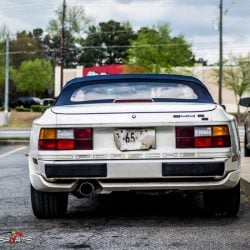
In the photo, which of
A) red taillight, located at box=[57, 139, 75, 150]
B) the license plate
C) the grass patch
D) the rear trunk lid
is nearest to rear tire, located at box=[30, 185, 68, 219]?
red taillight, located at box=[57, 139, 75, 150]

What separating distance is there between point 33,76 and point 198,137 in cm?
7271

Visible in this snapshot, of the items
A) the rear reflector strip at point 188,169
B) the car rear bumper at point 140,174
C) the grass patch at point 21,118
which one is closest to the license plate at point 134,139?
the car rear bumper at point 140,174

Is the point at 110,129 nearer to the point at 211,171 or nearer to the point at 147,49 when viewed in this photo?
the point at 211,171

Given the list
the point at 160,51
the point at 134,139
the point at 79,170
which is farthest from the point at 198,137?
the point at 160,51

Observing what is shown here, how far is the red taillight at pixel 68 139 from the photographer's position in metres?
5.82

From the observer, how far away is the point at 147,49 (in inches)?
1994

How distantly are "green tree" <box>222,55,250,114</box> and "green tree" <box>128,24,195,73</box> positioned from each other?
361 cm

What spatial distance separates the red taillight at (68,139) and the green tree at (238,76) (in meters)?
49.8

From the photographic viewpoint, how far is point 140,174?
5754mm

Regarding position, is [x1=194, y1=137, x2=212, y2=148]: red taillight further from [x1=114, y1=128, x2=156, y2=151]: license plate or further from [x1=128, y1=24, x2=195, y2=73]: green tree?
[x1=128, y1=24, x2=195, y2=73]: green tree

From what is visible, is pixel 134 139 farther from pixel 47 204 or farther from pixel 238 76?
pixel 238 76

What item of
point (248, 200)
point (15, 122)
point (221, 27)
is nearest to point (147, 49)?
point (221, 27)

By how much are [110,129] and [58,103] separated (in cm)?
114

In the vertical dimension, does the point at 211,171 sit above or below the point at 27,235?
above
